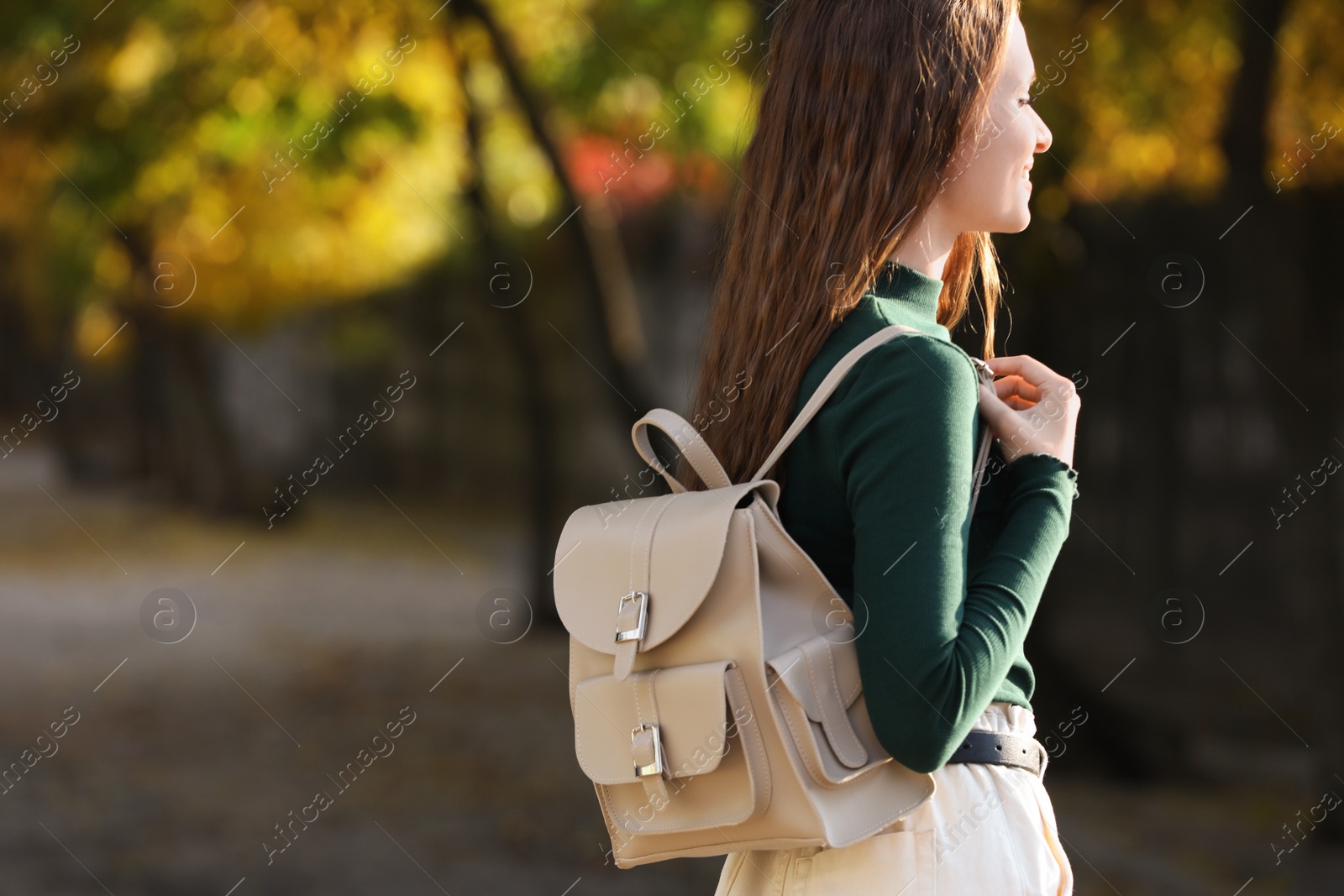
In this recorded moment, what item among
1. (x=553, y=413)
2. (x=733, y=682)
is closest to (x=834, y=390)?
(x=733, y=682)

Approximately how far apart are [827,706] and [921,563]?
177 millimetres

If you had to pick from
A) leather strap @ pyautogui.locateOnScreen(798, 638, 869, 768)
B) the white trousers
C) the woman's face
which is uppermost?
the woman's face

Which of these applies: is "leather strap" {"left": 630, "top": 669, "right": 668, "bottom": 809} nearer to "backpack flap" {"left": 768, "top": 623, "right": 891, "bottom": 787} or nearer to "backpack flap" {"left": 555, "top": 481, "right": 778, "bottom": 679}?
"backpack flap" {"left": 555, "top": 481, "right": 778, "bottom": 679}

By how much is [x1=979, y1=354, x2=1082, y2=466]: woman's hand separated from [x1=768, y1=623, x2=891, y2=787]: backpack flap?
0.29 meters

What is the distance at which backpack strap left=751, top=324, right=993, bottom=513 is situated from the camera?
1349mm

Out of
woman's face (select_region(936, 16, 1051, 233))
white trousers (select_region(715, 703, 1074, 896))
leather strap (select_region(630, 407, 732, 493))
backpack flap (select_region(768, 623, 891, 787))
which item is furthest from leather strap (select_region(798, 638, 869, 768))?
woman's face (select_region(936, 16, 1051, 233))

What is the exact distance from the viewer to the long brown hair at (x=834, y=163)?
1450 millimetres

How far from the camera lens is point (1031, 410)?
145cm

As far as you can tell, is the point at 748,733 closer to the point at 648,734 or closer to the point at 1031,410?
the point at 648,734

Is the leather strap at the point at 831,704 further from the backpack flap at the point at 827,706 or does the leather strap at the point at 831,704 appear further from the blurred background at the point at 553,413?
the blurred background at the point at 553,413

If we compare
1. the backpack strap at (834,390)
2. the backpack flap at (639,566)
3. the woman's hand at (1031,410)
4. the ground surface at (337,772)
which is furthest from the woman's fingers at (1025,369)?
the ground surface at (337,772)

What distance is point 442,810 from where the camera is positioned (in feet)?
19.1

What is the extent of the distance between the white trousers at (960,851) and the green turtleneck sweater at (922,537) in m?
0.09

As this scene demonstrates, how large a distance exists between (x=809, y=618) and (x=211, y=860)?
4.40 metres
